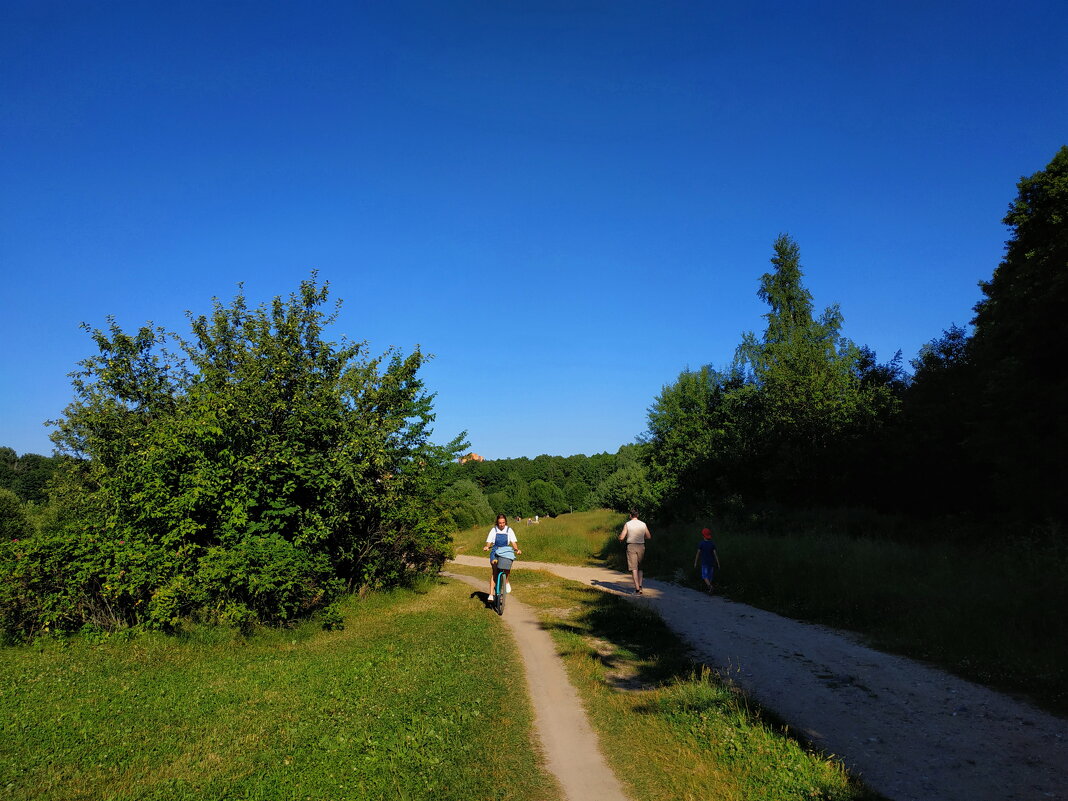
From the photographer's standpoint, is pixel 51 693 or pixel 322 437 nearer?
pixel 51 693

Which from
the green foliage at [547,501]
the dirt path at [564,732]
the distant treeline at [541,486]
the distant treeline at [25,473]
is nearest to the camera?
the dirt path at [564,732]

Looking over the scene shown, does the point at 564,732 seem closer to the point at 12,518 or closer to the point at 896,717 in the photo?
the point at 896,717

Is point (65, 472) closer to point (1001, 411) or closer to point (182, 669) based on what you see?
point (182, 669)

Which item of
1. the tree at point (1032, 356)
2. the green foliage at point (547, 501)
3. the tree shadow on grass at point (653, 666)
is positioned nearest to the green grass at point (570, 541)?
the tree shadow on grass at point (653, 666)

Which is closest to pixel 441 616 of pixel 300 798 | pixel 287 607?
pixel 287 607

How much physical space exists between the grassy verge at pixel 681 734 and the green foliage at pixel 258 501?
5844 mm

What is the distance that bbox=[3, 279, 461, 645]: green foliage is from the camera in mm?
10078

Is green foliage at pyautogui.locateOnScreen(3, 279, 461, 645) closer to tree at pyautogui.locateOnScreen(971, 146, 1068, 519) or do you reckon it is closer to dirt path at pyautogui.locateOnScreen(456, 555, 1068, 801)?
dirt path at pyautogui.locateOnScreen(456, 555, 1068, 801)

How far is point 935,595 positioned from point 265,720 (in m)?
12.2

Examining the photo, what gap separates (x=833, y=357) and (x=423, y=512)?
26589mm

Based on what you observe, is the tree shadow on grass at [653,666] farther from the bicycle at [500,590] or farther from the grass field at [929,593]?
the grass field at [929,593]

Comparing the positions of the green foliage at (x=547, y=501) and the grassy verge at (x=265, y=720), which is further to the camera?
the green foliage at (x=547, y=501)

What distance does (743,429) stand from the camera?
3362 centimetres

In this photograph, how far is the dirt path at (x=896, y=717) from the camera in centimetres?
526
